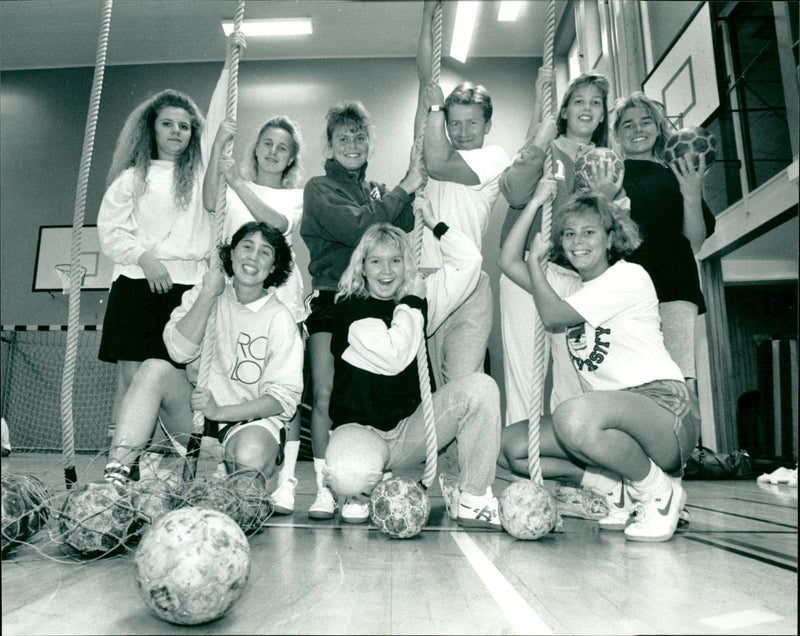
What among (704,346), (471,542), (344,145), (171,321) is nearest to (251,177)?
(344,145)

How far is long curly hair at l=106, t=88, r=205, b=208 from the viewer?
2266 millimetres

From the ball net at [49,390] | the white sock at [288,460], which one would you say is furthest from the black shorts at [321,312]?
the ball net at [49,390]

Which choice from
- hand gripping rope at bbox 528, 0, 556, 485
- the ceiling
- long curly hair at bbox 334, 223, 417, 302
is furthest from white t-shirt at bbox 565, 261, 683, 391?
the ceiling

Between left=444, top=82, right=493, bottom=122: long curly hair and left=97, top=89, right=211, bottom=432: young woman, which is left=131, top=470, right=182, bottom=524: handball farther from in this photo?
left=444, top=82, right=493, bottom=122: long curly hair

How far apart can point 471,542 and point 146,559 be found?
84cm

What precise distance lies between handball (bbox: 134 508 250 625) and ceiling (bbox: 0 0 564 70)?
18.5 feet

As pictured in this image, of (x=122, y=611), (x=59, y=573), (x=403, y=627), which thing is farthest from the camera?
(x=59, y=573)

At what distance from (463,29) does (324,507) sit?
6.35 metres

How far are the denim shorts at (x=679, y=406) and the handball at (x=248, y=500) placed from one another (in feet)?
3.25

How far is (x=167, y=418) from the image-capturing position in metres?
2.08

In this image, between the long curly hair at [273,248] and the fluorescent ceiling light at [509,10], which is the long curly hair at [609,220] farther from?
the fluorescent ceiling light at [509,10]

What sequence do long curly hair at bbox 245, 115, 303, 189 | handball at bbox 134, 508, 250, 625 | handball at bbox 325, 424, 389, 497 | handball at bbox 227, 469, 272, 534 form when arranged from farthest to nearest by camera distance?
long curly hair at bbox 245, 115, 303, 189 → handball at bbox 325, 424, 389, 497 → handball at bbox 227, 469, 272, 534 → handball at bbox 134, 508, 250, 625

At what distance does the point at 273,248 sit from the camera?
2.20 metres

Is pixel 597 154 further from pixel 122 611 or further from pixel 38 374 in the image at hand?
pixel 38 374
